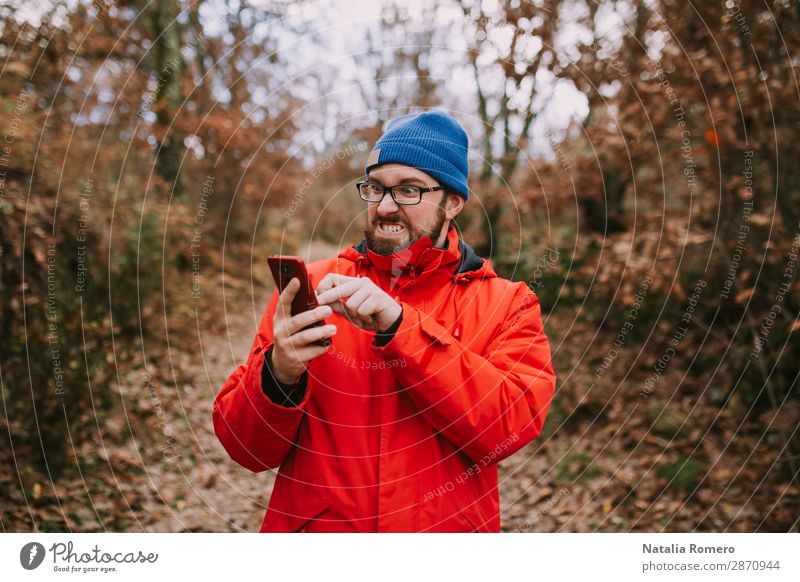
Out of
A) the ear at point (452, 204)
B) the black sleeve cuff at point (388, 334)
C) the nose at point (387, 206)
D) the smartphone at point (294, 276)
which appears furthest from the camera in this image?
the ear at point (452, 204)

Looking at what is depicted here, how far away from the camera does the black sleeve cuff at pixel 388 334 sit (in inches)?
68.5

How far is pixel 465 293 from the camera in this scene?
6.88ft

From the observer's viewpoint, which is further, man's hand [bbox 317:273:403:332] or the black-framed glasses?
the black-framed glasses

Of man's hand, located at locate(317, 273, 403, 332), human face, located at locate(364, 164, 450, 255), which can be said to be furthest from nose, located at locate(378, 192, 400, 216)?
man's hand, located at locate(317, 273, 403, 332)

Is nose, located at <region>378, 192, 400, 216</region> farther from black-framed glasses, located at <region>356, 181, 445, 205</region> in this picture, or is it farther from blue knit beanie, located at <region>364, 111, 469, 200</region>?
blue knit beanie, located at <region>364, 111, 469, 200</region>

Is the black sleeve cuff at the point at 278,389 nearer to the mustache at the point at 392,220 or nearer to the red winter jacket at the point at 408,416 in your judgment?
the red winter jacket at the point at 408,416

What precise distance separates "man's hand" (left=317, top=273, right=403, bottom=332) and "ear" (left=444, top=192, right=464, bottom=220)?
0.65 m

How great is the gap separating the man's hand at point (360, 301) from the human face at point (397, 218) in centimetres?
42

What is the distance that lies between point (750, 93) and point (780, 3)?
673mm

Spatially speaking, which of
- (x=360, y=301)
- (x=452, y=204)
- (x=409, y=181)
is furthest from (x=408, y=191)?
(x=360, y=301)

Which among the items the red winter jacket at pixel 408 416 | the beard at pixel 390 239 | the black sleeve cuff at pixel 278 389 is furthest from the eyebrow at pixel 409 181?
the black sleeve cuff at pixel 278 389

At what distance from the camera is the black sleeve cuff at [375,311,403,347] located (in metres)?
1.74
